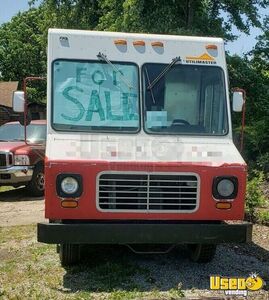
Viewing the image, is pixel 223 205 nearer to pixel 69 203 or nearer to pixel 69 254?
pixel 69 203

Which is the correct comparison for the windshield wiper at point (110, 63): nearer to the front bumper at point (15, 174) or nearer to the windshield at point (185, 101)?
the windshield at point (185, 101)

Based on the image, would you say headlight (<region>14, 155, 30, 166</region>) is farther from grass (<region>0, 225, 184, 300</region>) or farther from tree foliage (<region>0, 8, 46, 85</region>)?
tree foliage (<region>0, 8, 46, 85</region>)

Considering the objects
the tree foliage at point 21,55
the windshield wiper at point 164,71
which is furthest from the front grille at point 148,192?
the tree foliage at point 21,55

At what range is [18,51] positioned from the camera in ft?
151

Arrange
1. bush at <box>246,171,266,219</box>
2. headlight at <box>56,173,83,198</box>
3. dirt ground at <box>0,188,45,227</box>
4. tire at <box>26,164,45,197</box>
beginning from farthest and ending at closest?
1. tire at <box>26,164,45,197</box>
2. dirt ground at <box>0,188,45,227</box>
3. bush at <box>246,171,266,219</box>
4. headlight at <box>56,173,83,198</box>

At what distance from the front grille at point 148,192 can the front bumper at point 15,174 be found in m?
6.72

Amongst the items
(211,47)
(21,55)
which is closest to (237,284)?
(211,47)

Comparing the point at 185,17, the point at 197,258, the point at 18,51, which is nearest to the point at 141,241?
the point at 197,258

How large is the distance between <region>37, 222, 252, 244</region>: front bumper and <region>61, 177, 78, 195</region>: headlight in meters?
0.34

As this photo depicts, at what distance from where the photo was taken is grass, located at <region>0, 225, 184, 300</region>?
519 cm

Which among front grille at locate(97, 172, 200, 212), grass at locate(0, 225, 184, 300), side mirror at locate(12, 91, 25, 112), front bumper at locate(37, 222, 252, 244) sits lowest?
grass at locate(0, 225, 184, 300)

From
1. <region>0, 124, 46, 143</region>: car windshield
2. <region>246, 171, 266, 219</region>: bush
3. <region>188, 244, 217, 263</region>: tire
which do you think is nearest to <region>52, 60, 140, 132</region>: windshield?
<region>188, 244, 217, 263</region>: tire

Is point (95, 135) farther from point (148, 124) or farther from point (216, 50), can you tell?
point (216, 50)

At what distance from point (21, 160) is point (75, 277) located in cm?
637
